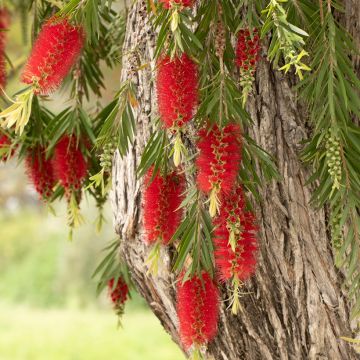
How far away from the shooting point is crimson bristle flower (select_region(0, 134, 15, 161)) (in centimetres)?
165

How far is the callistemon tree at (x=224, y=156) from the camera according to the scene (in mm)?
1164

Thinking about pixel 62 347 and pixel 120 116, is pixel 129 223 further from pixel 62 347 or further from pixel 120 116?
pixel 62 347

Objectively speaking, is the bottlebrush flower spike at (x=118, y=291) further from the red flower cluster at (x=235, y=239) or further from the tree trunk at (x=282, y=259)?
the red flower cluster at (x=235, y=239)

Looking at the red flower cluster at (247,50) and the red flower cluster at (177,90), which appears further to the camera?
the red flower cluster at (247,50)

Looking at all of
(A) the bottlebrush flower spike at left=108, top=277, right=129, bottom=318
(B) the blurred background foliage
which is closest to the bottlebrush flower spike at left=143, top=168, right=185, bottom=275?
(A) the bottlebrush flower spike at left=108, top=277, right=129, bottom=318

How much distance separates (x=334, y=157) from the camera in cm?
122

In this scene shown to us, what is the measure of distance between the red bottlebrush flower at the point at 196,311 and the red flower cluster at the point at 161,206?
4.1 inches

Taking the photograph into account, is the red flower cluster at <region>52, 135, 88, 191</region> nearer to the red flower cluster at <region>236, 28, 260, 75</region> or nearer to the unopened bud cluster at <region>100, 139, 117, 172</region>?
the unopened bud cluster at <region>100, 139, 117, 172</region>

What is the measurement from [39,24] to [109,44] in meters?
0.37

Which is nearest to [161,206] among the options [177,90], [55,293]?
[177,90]

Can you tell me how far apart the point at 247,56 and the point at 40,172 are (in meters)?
0.74

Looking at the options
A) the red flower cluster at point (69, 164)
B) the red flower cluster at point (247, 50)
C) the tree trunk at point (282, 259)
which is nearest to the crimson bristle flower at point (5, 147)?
the red flower cluster at point (69, 164)

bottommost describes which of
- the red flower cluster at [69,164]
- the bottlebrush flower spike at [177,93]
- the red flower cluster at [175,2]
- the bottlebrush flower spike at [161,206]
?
the red flower cluster at [69,164]

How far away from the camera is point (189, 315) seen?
134 cm
